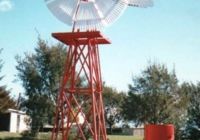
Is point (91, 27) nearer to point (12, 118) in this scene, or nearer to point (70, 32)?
point (70, 32)

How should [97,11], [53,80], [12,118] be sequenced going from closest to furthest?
[97,11]
[53,80]
[12,118]

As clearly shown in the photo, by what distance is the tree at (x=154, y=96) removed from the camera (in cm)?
3343

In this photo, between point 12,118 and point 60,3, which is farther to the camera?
point 12,118

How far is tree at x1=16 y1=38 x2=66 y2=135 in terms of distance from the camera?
32.3 metres

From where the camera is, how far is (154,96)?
111 ft

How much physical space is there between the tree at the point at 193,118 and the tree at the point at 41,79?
10.5m

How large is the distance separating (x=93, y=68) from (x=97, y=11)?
74.4 inches

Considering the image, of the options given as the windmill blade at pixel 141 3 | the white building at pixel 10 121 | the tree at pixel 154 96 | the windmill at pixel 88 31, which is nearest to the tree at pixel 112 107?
the white building at pixel 10 121

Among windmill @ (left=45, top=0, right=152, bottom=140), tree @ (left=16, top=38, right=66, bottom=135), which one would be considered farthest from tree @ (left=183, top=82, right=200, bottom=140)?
windmill @ (left=45, top=0, right=152, bottom=140)

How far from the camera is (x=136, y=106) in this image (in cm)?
3466

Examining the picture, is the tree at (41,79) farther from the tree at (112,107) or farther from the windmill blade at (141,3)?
the tree at (112,107)

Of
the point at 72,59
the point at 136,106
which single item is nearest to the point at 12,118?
the point at 136,106

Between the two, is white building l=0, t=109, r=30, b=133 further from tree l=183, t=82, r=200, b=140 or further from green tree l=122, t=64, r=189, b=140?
tree l=183, t=82, r=200, b=140

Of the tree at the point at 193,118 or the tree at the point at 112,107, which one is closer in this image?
the tree at the point at 193,118
